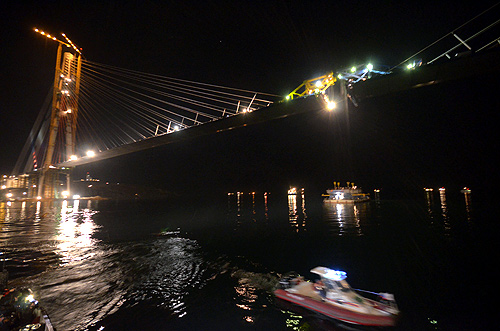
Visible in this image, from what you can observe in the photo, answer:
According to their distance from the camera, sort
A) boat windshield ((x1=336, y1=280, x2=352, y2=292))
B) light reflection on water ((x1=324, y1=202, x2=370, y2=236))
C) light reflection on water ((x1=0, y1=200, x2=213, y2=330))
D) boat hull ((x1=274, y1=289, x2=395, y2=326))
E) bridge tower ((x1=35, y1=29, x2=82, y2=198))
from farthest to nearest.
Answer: bridge tower ((x1=35, y1=29, x2=82, y2=198))
light reflection on water ((x1=324, y1=202, x2=370, y2=236))
light reflection on water ((x1=0, y1=200, x2=213, y2=330))
boat windshield ((x1=336, y1=280, x2=352, y2=292))
boat hull ((x1=274, y1=289, x2=395, y2=326))

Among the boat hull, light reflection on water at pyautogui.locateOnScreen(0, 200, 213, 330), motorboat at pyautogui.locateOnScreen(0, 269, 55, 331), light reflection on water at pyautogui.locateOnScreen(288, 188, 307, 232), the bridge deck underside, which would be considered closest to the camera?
motorboat at pyautogui.locateOnScreen(0, 269, 55, 331)

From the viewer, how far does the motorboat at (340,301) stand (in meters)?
7.22

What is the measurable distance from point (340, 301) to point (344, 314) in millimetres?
366

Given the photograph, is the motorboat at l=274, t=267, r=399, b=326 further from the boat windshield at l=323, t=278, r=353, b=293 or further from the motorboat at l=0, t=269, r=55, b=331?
the motorboat at l=0, t=269, r=55, b=331

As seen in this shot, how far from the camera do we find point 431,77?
1672 cm

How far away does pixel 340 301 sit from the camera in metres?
7.63

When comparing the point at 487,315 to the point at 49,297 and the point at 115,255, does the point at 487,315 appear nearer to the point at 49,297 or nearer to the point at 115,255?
the point at 49,297

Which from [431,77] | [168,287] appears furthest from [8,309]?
[431,77]

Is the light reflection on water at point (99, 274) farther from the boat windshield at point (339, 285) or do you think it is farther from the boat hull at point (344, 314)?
the boat windshield at point (339, 285)

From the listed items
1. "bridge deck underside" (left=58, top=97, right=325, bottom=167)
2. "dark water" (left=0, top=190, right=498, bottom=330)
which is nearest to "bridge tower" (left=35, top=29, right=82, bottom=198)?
"bridge deck underside" (left=58, top=97, right=325, bottom=167)

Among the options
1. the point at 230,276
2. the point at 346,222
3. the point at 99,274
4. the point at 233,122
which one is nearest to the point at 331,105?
the point at 233,122

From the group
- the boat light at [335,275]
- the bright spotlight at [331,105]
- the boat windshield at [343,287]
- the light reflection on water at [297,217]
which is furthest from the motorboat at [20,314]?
the bright spotlight at [331,105]

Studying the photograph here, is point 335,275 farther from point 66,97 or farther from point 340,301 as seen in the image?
point 66,97

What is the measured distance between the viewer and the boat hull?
7.17 metres
